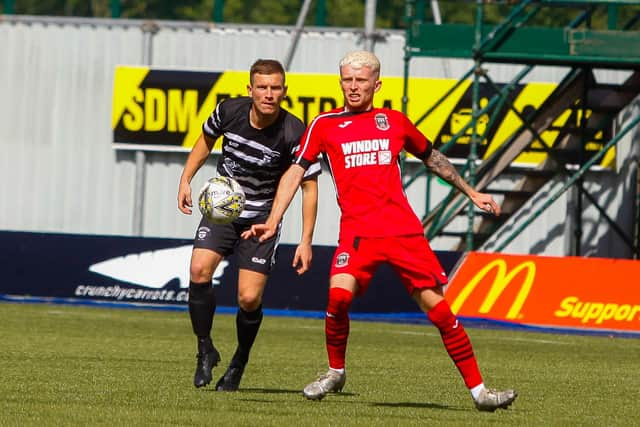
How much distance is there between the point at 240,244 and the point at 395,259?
1.46 meters

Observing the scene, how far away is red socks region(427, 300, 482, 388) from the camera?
890 centimetres

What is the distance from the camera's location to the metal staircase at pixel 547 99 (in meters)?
19.9

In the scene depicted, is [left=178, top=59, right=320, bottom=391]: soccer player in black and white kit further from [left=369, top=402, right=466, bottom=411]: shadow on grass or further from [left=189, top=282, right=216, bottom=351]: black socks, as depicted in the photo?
[left=369, top=402, right=466, bottom=411]: shadow on grass

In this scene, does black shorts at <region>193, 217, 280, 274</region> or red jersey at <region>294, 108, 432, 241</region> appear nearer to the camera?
red jersey at <region>294, 108, 432, 241</region>

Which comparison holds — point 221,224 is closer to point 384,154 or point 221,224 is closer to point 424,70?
point 384,154

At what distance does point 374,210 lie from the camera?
353 inches

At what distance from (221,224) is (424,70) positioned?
56.5 feet

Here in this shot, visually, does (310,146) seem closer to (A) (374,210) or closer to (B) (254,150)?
(A) (374,210)

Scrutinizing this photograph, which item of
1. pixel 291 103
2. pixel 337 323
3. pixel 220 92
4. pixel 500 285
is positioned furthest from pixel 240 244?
pixel 220 92

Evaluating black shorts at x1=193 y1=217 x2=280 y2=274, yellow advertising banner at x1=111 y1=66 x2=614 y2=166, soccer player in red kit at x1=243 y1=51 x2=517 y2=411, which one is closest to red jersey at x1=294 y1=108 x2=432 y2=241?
soccer player in red kit at x1=243 y1=51 x2=517 y2=411

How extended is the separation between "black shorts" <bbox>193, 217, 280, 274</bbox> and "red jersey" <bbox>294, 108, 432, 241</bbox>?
1.03 meters

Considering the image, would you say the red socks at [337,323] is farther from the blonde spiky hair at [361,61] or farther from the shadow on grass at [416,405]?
the blonde spiky hair at [361,61]

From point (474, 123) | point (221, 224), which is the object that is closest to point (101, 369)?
point (221, 224)

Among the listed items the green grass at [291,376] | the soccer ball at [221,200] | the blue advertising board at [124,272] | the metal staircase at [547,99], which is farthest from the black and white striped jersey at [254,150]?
the blue advertising board at [124,272]
